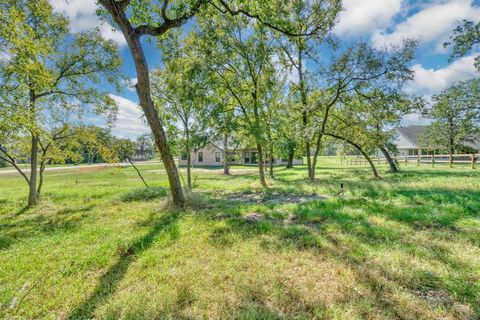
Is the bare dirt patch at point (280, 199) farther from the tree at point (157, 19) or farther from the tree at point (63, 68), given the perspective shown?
the tree at point (63, 68)

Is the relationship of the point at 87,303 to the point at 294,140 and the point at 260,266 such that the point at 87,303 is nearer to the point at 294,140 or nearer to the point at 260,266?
the point at 260,266

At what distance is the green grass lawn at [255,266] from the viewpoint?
260 centimetres

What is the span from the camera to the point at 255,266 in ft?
11.4

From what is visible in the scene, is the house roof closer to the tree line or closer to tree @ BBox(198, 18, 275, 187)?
the tree line

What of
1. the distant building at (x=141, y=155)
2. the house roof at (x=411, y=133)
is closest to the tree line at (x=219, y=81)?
the house roof at (x=411, y=133)

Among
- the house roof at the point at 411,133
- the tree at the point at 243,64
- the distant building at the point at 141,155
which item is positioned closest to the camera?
the tree at the point at 243,64

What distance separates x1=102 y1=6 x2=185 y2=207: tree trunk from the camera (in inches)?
244

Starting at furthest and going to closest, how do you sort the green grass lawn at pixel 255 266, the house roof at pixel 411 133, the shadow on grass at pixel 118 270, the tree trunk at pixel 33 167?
the house roof at pixel 411 133, the tree trunk at pixel 33 167, the shadow on grass at pixel 118 270, the green grass lawn at pixel 255 266

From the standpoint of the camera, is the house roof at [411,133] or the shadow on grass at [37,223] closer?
the shadow on grass at [37,223]

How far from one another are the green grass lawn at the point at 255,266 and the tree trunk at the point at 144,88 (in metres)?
1.46

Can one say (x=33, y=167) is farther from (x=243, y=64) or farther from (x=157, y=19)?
(x=243, y=64)

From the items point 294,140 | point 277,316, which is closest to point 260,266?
point 277,316

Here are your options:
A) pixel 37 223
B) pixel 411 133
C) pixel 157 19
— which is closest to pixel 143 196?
pixel 37 223

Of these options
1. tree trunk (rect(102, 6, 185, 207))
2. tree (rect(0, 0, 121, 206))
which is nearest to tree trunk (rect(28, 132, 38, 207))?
tree (rect(0, 0, 121, 206))
